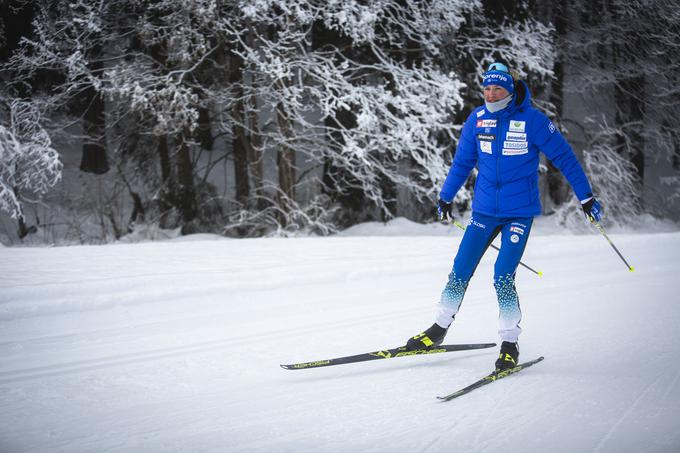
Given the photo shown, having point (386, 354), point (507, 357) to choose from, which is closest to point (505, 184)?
point (507, 357)

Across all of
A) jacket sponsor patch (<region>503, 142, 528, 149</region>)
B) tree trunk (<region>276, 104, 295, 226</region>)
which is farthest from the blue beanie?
tree trunk (<region>276, 104, 295, 226</region>)

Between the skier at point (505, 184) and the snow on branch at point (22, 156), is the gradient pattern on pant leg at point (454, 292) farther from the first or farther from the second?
the snow on branch at point (22, 156)

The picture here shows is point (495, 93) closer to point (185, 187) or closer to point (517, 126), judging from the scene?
point (517, 126)

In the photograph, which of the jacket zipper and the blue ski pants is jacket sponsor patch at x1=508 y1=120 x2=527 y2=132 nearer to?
the jacket zipper

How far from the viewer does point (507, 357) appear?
3828mm

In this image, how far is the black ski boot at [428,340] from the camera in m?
4.03

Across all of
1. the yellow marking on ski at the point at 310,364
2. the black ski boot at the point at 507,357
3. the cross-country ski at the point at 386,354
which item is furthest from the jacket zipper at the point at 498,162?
the yellow marking on ski at the point at 310,364

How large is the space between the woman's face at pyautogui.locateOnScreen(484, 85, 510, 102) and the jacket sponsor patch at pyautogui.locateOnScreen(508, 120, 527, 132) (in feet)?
0.62

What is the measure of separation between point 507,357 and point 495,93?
1767 mm

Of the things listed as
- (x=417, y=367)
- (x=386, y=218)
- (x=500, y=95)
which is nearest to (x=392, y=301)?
(x=417, y=367)

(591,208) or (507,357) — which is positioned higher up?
(591,208)

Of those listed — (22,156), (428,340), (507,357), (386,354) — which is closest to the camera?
(507,357)

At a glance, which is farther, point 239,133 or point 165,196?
point 165,196

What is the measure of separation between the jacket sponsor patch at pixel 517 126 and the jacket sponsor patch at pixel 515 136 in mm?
23
